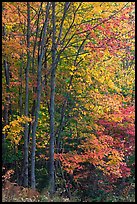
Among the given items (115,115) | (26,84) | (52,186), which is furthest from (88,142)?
(26,84)

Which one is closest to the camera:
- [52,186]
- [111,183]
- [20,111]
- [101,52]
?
[52,186]

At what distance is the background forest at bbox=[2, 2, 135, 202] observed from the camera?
34.1 ft

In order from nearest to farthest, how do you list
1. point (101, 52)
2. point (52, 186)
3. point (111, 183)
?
point (52, 186)
point (101, 52)
point (111, 183)

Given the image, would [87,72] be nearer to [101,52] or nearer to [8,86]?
[101,52]

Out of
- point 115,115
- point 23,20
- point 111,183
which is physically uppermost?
point 23,20

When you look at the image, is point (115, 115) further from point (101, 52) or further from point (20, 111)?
point (20, 111)

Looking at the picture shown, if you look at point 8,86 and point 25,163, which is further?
point 8,86

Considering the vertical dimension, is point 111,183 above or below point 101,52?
below

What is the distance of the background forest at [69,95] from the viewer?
10.4m

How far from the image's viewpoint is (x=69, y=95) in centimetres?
1179

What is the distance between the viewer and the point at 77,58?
474 inches

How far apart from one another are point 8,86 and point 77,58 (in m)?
2.51

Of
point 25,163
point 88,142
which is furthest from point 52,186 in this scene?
point 88,142

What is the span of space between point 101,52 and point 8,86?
10.8 ft
